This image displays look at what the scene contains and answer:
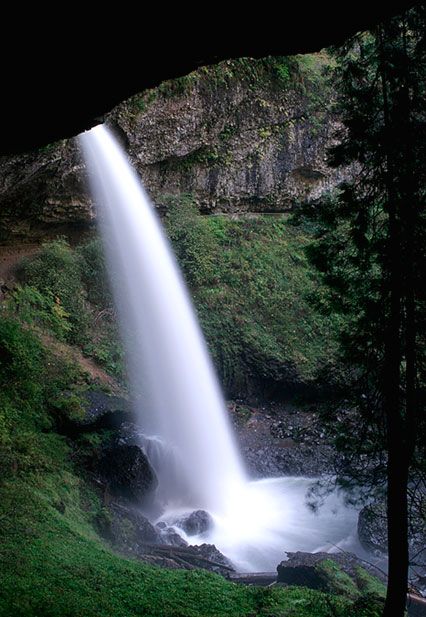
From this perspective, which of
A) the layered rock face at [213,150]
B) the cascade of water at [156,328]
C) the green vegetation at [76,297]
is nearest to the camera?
the cascade of water at [156,328]

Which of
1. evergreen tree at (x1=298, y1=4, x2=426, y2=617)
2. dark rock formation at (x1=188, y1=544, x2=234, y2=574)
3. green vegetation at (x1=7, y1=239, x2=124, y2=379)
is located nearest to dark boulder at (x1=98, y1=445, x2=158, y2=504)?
dark rock formation at (x1=188, y1=544, x2=234, y2=574)

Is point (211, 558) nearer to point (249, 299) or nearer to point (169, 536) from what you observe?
point (169, 536)

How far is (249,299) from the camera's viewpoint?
1859cm

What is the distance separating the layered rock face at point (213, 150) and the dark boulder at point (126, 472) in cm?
661

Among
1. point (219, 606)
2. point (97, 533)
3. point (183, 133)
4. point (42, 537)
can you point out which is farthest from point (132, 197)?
point (219, 606)

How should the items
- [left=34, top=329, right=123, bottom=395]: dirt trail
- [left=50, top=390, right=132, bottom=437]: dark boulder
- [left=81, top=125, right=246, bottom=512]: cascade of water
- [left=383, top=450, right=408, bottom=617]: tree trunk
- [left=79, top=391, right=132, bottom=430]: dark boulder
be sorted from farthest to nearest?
[left=81, top=125, right=246, bottom=512]: cascade of water
[left=34, top=329, right=123, bottom=395]: dirt trail
[left=79, top=391, right=132, bottom=430]: dark boulder
[left=50, top=390, right=132, bottom=437]: dark boulder
[left=383, top=450, right=408, bottom=617]: tree trunk

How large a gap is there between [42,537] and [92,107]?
A: 552 cm

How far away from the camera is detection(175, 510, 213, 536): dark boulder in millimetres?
11412

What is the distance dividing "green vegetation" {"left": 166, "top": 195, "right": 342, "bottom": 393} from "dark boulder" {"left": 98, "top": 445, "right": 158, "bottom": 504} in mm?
5460

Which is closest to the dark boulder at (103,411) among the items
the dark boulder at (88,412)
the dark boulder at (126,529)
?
the dark boulder at (88,412)

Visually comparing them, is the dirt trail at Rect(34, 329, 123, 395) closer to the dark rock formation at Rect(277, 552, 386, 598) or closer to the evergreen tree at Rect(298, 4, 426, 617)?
the dark rock formation at Rect(277, 552, 386, 598)

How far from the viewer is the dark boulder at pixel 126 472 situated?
37.3 ft

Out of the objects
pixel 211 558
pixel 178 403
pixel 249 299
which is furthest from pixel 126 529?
pixel 249 299

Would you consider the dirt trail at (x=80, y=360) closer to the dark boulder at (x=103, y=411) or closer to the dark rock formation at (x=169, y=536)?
the dark boulder at (x=103, y=411)
